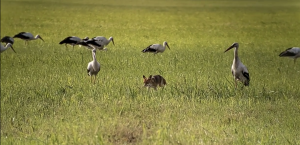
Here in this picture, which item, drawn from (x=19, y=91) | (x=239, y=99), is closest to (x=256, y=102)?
(x=239, y=99)

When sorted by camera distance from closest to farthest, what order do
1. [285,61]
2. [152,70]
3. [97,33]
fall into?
[152,70] < [285,61] < [97,33]

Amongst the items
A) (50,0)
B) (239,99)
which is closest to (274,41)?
(239,99)

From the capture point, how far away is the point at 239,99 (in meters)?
11.3

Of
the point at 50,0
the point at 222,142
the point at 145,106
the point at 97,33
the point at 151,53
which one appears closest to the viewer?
the point at 222,142

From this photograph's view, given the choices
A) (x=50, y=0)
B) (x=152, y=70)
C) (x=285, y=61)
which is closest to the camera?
(x=152, y=70)

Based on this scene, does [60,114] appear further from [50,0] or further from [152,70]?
[50,0]

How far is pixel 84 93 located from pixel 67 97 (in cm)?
52

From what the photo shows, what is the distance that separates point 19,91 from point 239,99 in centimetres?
435

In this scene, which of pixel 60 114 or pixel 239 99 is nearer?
pixel 60 114

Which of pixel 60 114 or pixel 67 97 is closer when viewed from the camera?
pixel 60 114

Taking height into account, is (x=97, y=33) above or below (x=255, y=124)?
below

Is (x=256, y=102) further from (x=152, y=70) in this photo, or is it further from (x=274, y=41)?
(x=274, y=41)

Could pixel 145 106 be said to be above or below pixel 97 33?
above

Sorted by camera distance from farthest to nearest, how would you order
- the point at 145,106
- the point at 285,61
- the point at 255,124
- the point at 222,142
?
the point at 285,61 → the point at 145,106 → the point at 255,124 → the point at 222,142
